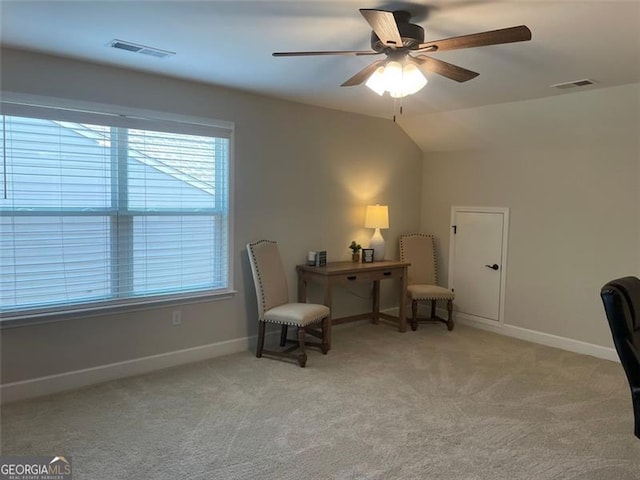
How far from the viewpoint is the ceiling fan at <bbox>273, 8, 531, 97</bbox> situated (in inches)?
80.5

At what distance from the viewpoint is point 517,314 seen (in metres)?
4.98

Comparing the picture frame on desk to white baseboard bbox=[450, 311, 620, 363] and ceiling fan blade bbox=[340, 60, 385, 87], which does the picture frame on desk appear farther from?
ceiling fan blade bbox=[340, 60, 385, 87]

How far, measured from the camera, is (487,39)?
2.14m

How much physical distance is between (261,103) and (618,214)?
10.9 ft

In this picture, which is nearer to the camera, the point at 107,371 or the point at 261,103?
the point at 107,371

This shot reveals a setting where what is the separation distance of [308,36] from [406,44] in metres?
0.60

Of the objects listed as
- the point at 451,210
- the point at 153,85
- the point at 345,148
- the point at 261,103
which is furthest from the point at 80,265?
the point at 451,210

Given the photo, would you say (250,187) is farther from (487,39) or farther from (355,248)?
(487,39)

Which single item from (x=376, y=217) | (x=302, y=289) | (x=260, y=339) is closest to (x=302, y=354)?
(x=260, y=339)

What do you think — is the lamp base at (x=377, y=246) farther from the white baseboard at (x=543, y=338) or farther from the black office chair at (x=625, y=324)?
the black office chair at (x=625, y=324)

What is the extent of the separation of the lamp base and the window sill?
1639 millimetres

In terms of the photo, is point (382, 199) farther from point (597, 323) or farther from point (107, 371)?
point (107, 371)

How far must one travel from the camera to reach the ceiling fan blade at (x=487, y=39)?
202 cm

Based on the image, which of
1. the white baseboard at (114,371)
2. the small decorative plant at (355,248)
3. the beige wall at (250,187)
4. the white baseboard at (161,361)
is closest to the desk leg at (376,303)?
the beige wall at (250,187)
